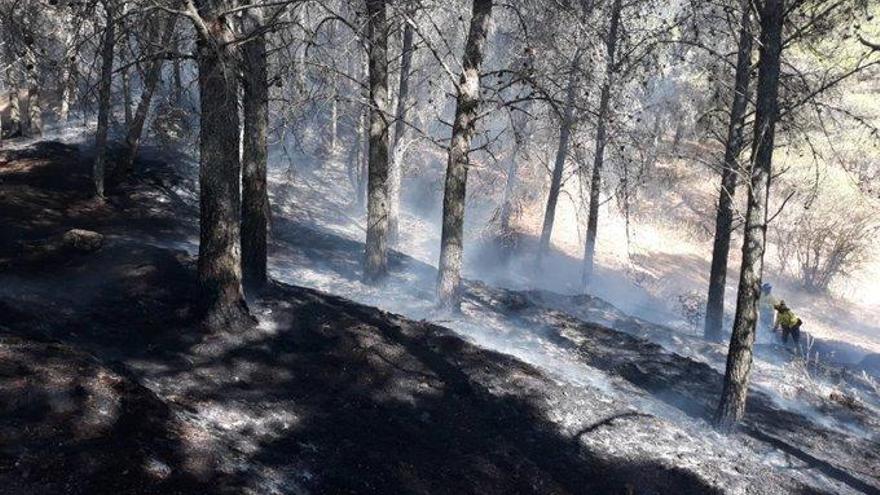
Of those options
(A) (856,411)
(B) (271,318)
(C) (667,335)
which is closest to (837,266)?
(C) (667,335)

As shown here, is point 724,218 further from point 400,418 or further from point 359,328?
point 400,418

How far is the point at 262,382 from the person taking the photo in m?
6.89

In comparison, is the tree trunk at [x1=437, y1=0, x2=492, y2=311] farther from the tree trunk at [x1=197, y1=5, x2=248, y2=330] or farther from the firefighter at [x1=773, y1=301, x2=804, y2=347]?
the firefighter at [x1=773, y1=301, x2=804, y2=347]

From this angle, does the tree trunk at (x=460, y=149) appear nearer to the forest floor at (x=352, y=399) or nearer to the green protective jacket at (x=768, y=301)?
the forest floor at (x=352, y=399)

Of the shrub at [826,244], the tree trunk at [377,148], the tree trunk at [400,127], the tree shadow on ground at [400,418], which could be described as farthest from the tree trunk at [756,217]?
the shrub at [826,244]

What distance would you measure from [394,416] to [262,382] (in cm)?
155

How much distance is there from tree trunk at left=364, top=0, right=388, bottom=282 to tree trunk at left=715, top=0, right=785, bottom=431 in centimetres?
593

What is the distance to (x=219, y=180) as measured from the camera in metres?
7.59

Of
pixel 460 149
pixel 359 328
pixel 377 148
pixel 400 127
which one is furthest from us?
pixel 400 127

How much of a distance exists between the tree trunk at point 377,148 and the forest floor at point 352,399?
2.16ft

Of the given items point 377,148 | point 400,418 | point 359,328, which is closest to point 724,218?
point 377,148

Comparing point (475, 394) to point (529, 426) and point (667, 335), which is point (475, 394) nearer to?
point (529, 426)

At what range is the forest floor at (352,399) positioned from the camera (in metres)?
4.84

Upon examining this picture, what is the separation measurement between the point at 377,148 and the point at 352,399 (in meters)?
5.80
